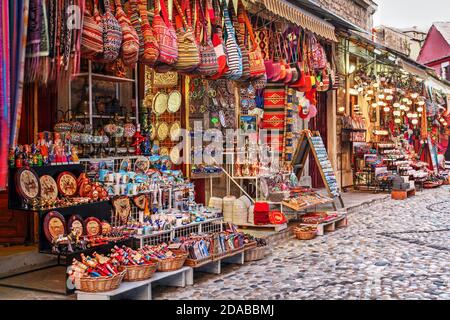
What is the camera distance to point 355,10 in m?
18.1

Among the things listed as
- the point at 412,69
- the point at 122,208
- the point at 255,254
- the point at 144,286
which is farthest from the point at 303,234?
the point at 412,69

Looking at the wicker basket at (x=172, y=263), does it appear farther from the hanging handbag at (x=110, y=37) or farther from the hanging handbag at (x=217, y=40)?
the hanging handbag at (x=217, y=40)

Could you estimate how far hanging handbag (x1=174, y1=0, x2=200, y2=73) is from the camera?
6.25 metres

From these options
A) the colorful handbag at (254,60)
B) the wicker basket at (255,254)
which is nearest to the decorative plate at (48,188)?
the wicker basket at (255,254)

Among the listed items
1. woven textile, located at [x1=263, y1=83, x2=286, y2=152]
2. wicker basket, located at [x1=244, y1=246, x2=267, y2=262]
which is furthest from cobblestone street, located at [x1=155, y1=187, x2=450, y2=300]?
woven textile, located at [x1=263, y1=83, x2=286, y2=152]

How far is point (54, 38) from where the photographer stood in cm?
467

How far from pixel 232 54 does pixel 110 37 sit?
2038mm

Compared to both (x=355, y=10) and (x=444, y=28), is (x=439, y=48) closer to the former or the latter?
(x=444, y=28)

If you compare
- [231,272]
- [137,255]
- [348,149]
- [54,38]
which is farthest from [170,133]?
[348,149]

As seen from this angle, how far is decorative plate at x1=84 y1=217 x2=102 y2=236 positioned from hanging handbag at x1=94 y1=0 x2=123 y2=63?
1.66 m

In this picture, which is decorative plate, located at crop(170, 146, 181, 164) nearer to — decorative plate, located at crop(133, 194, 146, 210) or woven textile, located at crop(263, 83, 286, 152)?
decorative plate, located at crop(133, 194, 146, 210)

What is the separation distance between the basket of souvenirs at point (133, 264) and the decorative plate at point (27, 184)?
3.04ft

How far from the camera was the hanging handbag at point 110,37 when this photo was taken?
17.4 ft

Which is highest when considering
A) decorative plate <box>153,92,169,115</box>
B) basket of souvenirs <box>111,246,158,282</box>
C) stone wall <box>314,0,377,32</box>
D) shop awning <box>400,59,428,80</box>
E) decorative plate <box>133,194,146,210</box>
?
stone wall <box>314,0,377,32</box>
